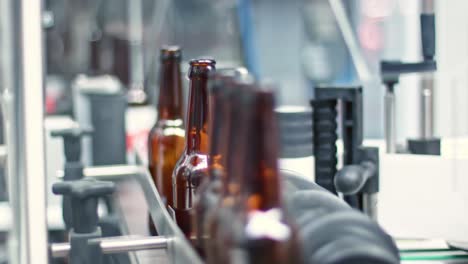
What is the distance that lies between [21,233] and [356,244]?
0.25 meters

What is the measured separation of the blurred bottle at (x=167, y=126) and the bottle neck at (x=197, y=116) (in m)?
0.22

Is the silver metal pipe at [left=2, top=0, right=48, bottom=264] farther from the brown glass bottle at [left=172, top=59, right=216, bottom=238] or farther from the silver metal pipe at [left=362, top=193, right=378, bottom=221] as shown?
the silver metal pipe at [left=362, top=193, right=378, bottom=221]

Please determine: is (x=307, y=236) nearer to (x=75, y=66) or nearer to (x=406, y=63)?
(x=406, y=63)

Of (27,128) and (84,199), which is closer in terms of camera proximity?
(27,128)

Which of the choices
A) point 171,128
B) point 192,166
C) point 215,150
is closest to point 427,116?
point 171,128

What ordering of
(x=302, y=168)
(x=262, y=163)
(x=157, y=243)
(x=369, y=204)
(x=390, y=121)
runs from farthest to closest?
(x=390, y=121), (x=302, y=168), (x=369, y=204), (x=157, y=243), (x=262, y=163)

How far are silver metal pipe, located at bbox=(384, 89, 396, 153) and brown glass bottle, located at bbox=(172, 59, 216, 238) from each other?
368mm

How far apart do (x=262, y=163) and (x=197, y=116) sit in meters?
0.29

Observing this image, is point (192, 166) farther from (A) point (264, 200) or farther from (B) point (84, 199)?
(A) point (264, 200)

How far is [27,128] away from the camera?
0.53 m

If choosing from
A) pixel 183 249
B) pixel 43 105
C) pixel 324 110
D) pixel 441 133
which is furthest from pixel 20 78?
pixel 441 133

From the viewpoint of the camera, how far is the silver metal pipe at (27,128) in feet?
1.72

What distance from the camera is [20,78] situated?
52cm

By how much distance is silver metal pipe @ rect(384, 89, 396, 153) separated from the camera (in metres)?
0.97
